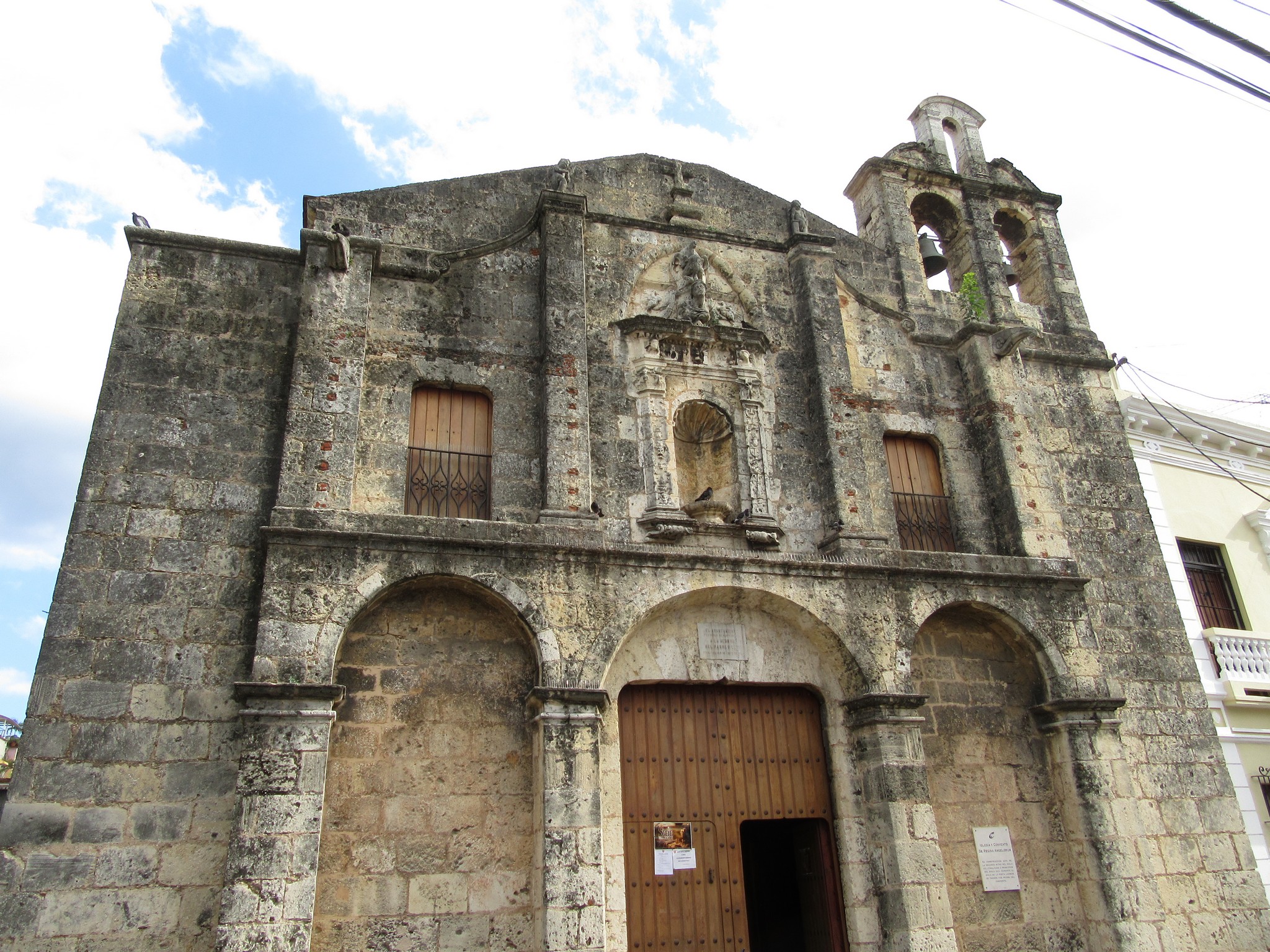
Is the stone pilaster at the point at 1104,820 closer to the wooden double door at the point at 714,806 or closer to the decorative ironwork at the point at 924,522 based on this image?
the decorative ironwork at the point at 924,522

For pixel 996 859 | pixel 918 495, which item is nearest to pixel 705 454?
pixel 918 495

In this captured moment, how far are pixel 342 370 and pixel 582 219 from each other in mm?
3177

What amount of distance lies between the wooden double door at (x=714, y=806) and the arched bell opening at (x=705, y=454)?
196 cm

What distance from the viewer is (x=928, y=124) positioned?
1273cm

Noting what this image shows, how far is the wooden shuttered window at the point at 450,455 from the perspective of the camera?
8.34 metres

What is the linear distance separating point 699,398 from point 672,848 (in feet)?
14.3

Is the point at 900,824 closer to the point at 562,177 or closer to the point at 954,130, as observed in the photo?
the point at 562,177

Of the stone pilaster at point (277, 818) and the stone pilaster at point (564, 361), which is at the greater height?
the stone pilaster at point (564, 361)

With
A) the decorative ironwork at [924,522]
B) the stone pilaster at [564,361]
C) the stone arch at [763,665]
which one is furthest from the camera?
the decorative ironwork at [924,522]

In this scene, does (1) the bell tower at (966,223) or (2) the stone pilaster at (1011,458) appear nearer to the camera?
(2) the stone pilaster at (1011,458)

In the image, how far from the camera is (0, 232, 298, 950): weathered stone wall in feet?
21.0

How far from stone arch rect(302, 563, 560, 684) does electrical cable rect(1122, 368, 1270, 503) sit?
860cm

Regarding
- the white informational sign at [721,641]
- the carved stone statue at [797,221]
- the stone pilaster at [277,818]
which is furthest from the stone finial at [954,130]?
the stone pilaster at [277,818]

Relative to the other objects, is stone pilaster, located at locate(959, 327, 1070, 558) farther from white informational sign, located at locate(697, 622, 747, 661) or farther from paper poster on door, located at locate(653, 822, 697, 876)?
paper poster on door, located at locate(653, 822, 697, 876)
